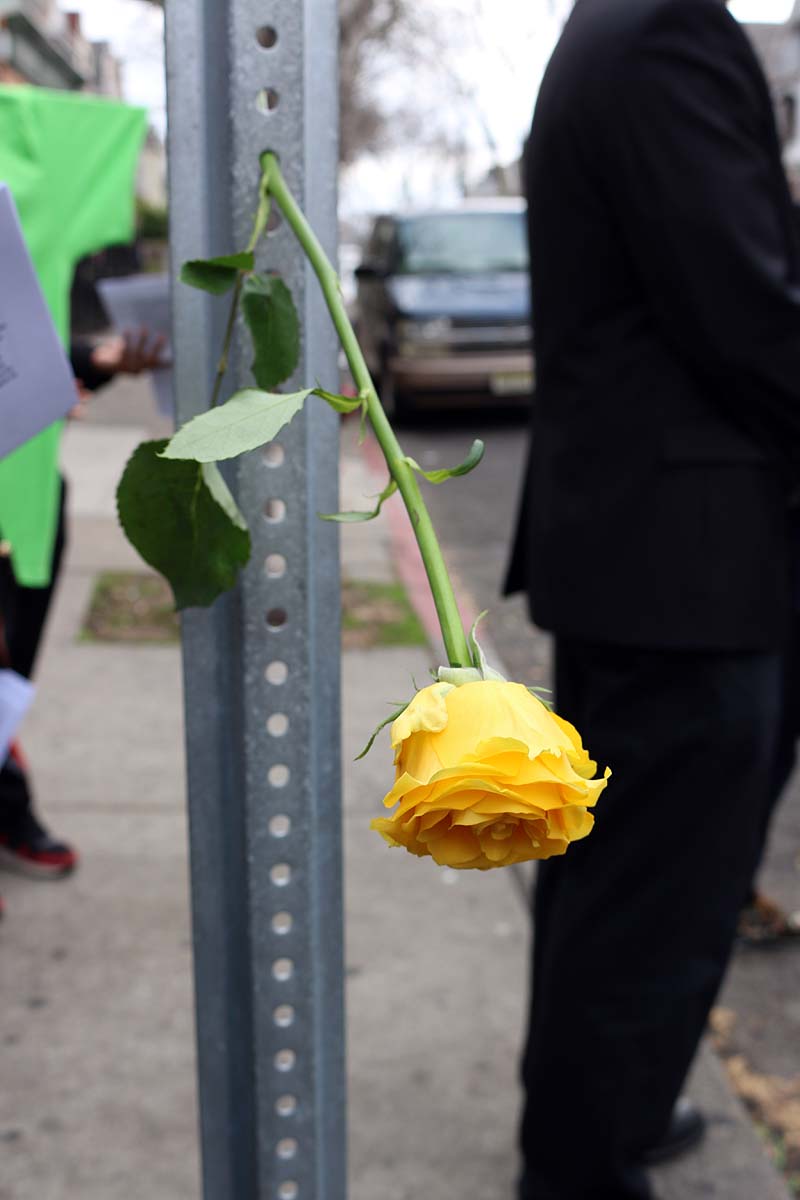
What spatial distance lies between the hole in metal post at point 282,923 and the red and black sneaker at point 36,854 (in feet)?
8.40

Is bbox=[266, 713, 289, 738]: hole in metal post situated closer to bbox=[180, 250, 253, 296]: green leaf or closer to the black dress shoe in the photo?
bbox=[180, 250, 253, 296]: green leaf

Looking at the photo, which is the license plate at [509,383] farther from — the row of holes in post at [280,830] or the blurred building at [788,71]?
the blurred building at [788,71]

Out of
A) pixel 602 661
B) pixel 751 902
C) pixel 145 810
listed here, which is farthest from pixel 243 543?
pixel 145 810

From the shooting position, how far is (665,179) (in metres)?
1.64

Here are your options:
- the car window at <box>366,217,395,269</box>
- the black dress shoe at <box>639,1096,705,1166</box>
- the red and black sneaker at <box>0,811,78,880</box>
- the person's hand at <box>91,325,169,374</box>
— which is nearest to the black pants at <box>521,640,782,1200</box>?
the black dress shoe at <box>639,1096,705,1166</box>

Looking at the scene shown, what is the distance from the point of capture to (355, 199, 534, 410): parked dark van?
10703 millimetres

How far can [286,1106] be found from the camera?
3.27 feet

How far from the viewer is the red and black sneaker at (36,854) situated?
11.1 ft

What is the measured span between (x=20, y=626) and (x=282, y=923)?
92.5 inches

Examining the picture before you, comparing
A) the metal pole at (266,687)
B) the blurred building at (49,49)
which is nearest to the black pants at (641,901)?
the metal pole at (266,687)

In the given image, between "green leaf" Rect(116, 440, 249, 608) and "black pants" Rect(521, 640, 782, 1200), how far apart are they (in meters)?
1.17

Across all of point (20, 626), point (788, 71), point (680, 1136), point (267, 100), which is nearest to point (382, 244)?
point (20, 626)

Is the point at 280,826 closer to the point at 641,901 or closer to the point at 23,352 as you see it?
the point at 23,352

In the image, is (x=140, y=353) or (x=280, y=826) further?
(x=140, y=353)
